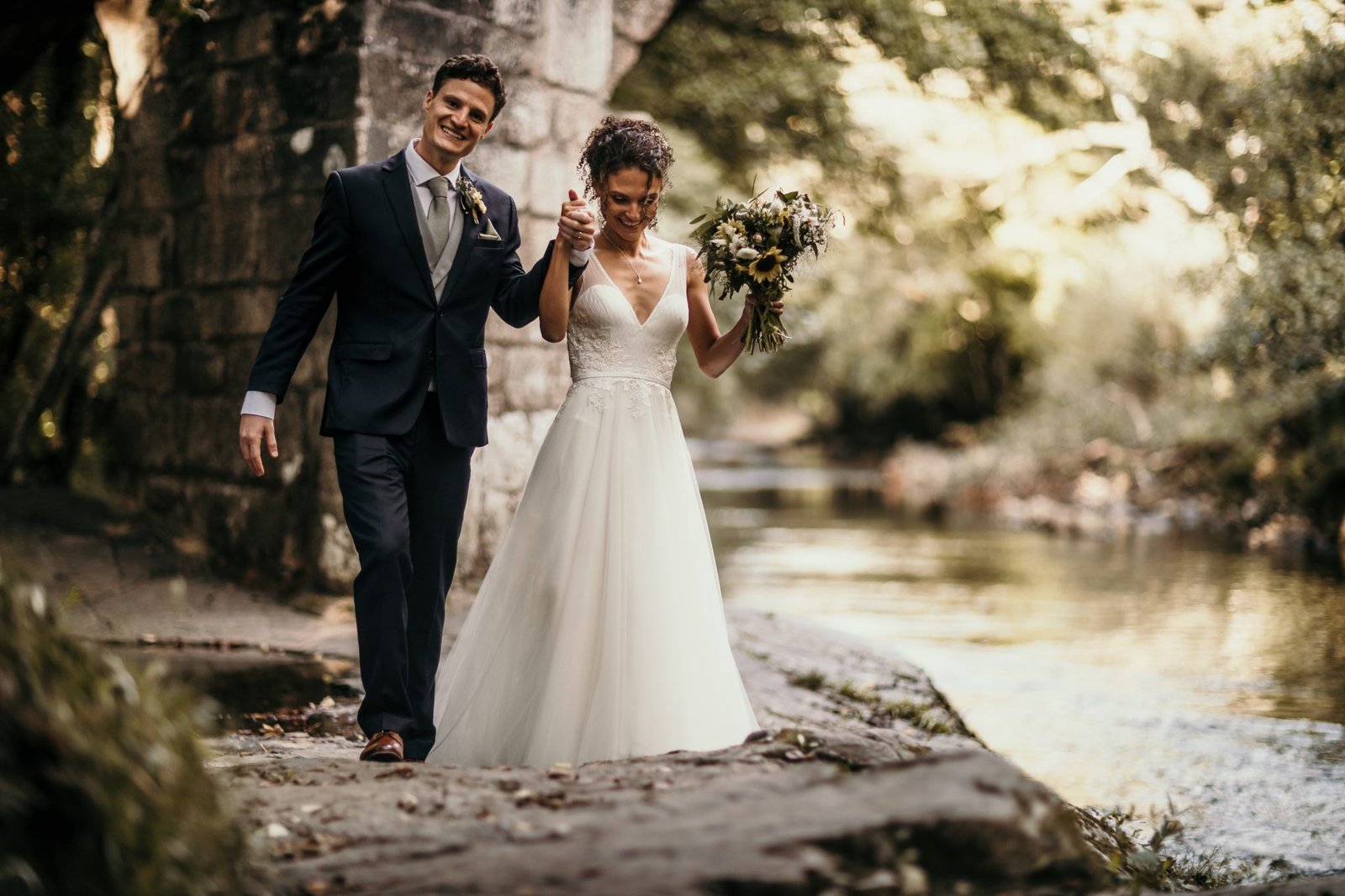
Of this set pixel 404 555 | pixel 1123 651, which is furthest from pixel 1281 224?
pixel 404 555

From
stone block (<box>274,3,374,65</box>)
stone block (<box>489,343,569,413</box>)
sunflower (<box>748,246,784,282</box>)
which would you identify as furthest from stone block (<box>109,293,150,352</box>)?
sunflower (<box>748,246,784,282</box>)

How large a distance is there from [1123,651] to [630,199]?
513cm

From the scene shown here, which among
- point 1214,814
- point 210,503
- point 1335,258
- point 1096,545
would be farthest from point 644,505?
point 1096,545

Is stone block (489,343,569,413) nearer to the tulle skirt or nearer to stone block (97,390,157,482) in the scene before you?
stone block (97,390,157,482)

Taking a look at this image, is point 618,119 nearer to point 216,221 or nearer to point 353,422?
point 353,422

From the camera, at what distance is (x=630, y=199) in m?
4.11

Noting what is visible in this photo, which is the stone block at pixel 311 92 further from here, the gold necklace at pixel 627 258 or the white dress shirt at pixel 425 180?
the gold necklace at pixel 627 258

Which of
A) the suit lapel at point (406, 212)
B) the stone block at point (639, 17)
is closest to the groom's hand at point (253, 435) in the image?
the suit lapel at point (406, 212)

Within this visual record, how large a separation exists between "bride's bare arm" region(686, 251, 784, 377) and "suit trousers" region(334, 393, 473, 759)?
85cm

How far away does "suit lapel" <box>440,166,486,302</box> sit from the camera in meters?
3.98

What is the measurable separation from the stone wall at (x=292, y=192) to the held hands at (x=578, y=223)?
2312mm

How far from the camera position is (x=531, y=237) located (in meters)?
6.40

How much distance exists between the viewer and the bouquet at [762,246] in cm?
422

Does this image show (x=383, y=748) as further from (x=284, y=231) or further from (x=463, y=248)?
(x=284, y=231)
